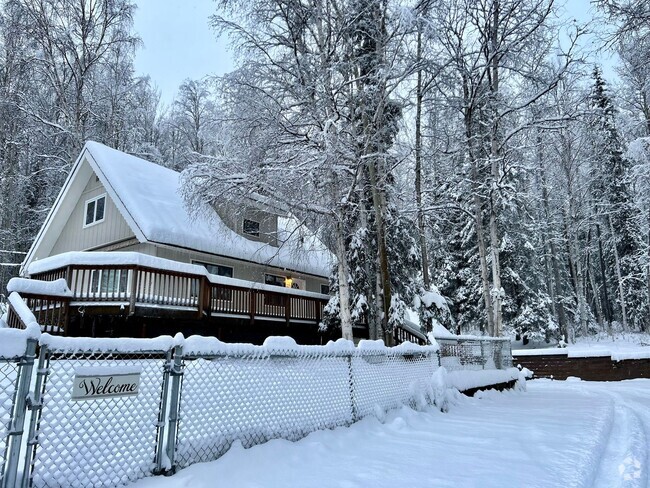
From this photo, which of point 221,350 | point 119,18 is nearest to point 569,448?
point 221,350

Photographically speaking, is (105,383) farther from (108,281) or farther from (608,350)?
(608,350)

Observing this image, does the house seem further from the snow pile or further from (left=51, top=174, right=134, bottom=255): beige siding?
the snow pile

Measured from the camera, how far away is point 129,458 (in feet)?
10.7

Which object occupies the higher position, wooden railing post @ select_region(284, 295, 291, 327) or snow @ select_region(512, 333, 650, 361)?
wooden railing post @ select_region(284, 295, 291, 327)

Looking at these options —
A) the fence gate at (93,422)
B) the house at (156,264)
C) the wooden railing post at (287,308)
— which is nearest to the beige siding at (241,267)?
the house at (156,264)

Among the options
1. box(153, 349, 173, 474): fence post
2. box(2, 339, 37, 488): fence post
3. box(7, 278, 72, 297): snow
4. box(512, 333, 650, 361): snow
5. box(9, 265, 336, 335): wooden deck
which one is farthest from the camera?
box(512, 333, 650, 361): snow

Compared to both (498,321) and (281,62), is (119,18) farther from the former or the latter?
(498,321)

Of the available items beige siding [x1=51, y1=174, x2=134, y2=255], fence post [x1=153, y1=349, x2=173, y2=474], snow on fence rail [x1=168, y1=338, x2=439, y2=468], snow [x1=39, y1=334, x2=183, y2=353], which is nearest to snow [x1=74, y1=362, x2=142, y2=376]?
snow [x1=39, y1=334, x2=183, y2=353]

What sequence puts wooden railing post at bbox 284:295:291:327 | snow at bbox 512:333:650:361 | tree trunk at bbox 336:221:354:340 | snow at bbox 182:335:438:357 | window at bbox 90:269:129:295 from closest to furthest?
snow at bbox 182:335:438:357
tree trunk at bbox 336:221:354:340
window at bbox 90:269:129:295
wooden railing post at bbox 284:295:291:327
snow at bbox 512:333:650:361

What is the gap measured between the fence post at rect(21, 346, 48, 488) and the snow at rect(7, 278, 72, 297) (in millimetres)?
7844

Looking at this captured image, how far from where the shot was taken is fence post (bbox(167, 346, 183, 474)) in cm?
346

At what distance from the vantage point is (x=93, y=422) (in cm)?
307

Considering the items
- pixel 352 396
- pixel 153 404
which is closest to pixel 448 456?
pixel 352 396

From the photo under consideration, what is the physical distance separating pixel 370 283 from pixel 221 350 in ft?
31.6
